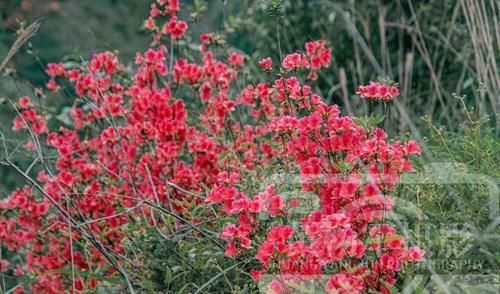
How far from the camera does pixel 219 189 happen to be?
1739 millimetres

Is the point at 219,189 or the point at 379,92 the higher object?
the point at 379,92

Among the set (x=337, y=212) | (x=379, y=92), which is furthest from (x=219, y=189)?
(x=379, y=92)

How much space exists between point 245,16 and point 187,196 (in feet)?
8.18

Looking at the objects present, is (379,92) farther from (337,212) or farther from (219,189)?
→ (219,189)

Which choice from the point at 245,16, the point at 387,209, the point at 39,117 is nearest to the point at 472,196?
the point at 387,209

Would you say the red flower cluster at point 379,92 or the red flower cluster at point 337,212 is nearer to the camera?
the red flower cluster at point 337,212

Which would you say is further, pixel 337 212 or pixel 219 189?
pixel 219 189

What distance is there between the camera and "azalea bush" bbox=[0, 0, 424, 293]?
1.59m

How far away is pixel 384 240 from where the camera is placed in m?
1.54

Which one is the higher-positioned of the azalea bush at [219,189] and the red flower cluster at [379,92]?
the red flower cluster at [379,92]

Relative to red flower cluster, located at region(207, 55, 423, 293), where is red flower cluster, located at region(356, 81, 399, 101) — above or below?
above

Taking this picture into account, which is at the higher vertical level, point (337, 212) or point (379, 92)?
point (379, 92)

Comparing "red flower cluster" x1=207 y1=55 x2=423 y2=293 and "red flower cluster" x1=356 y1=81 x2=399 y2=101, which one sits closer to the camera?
"red flower cluster" x1=207 y1=55 x2=423 y2=293

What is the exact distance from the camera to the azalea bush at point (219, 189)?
1.59 m
